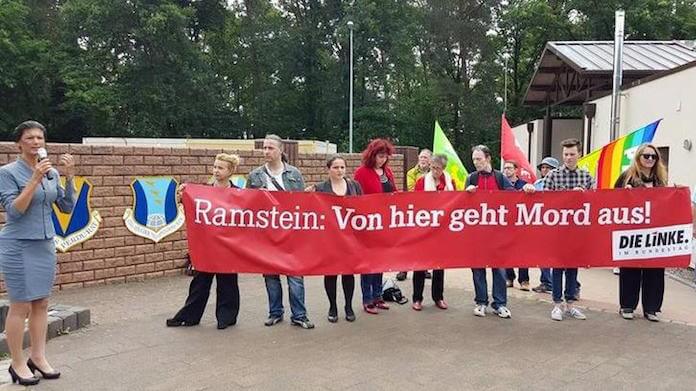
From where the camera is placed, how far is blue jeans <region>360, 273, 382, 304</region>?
254 inches

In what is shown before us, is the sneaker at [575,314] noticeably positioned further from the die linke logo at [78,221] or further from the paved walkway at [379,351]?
the die linke logo at [78,221]

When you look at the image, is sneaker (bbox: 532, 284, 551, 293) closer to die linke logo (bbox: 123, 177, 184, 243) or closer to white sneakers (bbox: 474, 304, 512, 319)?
white sneakers (bbox: 474, 304, 512, 319)

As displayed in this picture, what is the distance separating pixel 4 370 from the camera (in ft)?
14.8

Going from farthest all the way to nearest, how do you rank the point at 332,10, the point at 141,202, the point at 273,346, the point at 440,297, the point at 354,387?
1. the point at 332,10
2. the point at 141,202
3. the point at 440,297
4. the point at 273,346
5. the point at 354,387

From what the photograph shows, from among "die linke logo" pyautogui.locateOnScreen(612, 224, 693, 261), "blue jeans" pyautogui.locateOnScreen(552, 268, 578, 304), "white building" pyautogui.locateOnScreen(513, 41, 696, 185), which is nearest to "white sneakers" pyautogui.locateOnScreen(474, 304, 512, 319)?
"blue jeans" pyautogui.locateOnScreen(552, 268, 578, 304)

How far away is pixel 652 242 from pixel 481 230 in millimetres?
1716

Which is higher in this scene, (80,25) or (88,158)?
(80,25)

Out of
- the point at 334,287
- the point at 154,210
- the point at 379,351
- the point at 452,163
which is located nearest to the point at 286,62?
the point at 452,163

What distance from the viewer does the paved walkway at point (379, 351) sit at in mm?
4422

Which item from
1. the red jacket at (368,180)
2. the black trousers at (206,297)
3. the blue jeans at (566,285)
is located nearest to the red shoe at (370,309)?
the red jacket at (368,180)

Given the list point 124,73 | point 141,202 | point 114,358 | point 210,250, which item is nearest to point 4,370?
point 114,358

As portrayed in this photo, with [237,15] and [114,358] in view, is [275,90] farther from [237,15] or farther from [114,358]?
[114,358]

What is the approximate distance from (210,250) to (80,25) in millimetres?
37364

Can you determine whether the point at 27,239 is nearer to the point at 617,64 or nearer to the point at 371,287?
the point at 371,287
